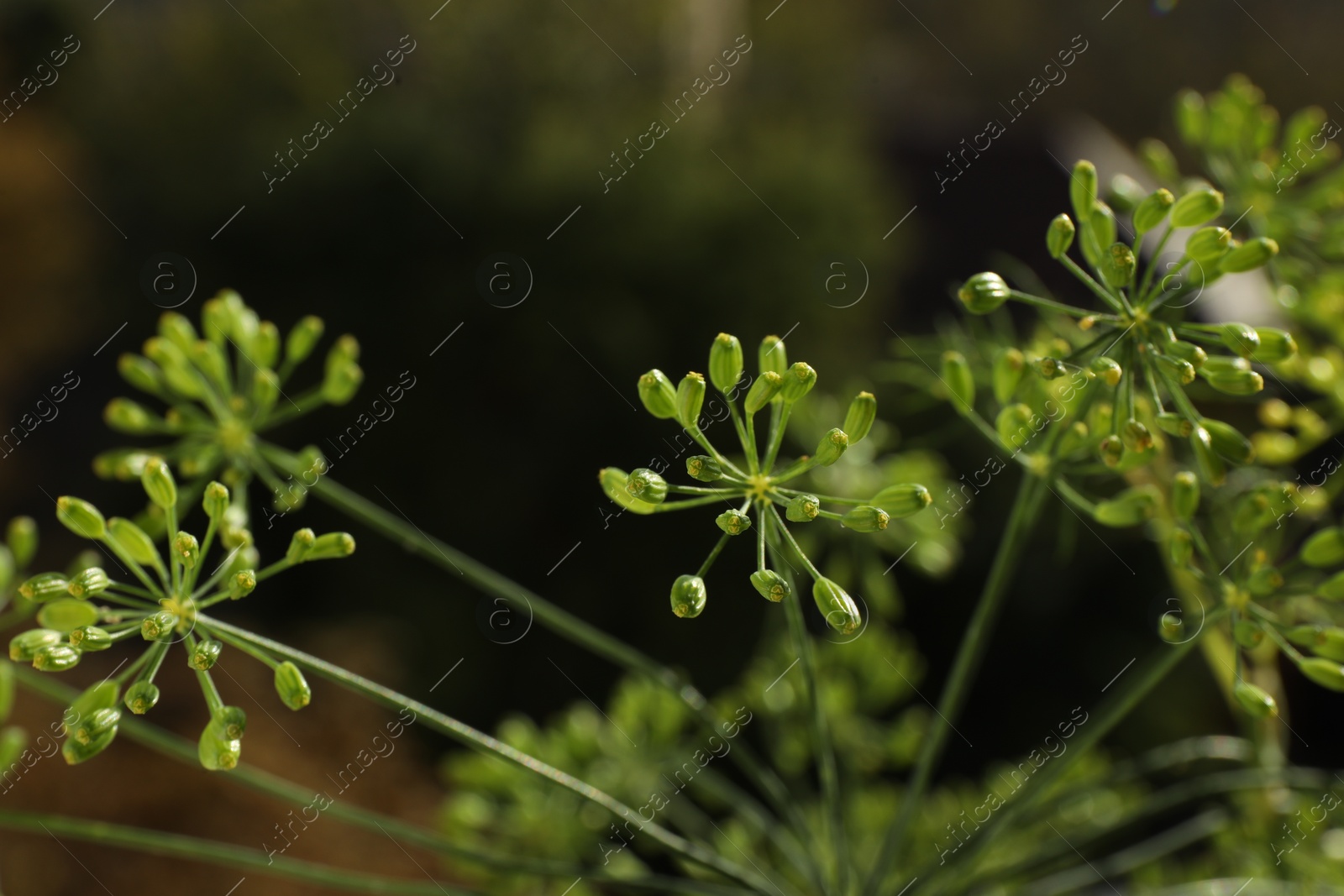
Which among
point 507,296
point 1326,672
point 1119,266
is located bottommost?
point 1326,672

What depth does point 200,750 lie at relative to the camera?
15.8 inches

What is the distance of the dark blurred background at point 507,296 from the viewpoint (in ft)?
8.57

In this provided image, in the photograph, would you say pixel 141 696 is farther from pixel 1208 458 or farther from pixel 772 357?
pixel 1208 458

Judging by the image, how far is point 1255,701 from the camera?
44 cm

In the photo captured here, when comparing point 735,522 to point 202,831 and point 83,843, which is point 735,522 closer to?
point 202,831

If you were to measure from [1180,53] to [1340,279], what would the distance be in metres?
6.17

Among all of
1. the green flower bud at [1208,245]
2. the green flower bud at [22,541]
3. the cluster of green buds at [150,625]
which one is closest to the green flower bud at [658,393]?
the cluster of green buds at [150,625]

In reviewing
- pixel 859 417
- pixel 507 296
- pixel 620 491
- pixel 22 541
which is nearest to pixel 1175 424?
pixel 859 417

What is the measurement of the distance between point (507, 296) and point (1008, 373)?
6.91 ft

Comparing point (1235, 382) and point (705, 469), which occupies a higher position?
point (705, 469)

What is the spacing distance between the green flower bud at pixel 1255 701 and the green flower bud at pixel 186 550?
1.50 feet

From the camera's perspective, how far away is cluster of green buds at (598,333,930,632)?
14.6 inches

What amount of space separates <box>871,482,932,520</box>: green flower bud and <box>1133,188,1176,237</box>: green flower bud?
0.16m

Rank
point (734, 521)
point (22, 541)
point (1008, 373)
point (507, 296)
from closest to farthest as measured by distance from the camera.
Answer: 1. point (734, 521)
2. point (1008, 373)
3. point (22, 541)
4. point (507, 296)
